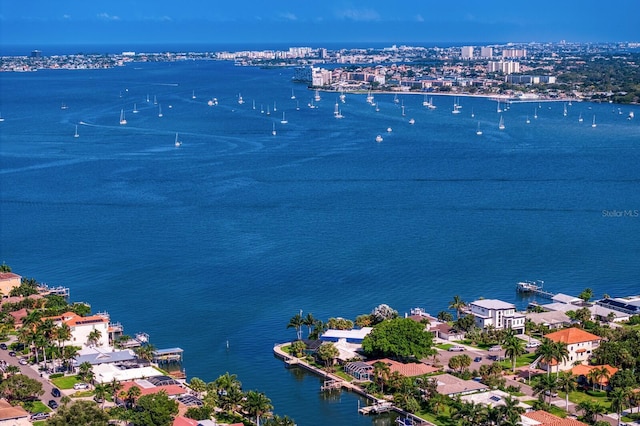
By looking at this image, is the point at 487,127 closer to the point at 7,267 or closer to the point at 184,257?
the point at 184,257

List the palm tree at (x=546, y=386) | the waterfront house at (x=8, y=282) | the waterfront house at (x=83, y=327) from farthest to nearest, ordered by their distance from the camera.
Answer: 1. the waterfront house at (x=8, y=282)
2. the waterfront house at (x=83, y=327)
3. the palm tree at (x=546, y=386)

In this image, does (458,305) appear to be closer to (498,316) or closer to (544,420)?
(498,316)

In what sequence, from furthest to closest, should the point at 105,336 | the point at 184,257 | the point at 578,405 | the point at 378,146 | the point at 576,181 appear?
the point at 378,146 → the point at 576,181 → the point at 184,257 → the point at 105,336 → the point at 578,405

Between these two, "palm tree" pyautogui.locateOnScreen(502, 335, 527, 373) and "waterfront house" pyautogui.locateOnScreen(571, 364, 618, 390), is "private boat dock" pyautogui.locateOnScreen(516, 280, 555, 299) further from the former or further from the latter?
"waterfront house" pyautogui.locateOnScreen(571, 364, 618, 390)

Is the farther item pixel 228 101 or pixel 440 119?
pixel 228 101

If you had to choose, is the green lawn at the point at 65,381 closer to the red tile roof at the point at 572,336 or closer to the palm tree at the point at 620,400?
the red tile roof at the point at 572,336

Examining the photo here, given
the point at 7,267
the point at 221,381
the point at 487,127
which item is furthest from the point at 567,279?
the point at 487,127

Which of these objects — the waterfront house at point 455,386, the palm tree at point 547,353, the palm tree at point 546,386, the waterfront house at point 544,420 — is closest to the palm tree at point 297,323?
the waterfront house at point 455,386
